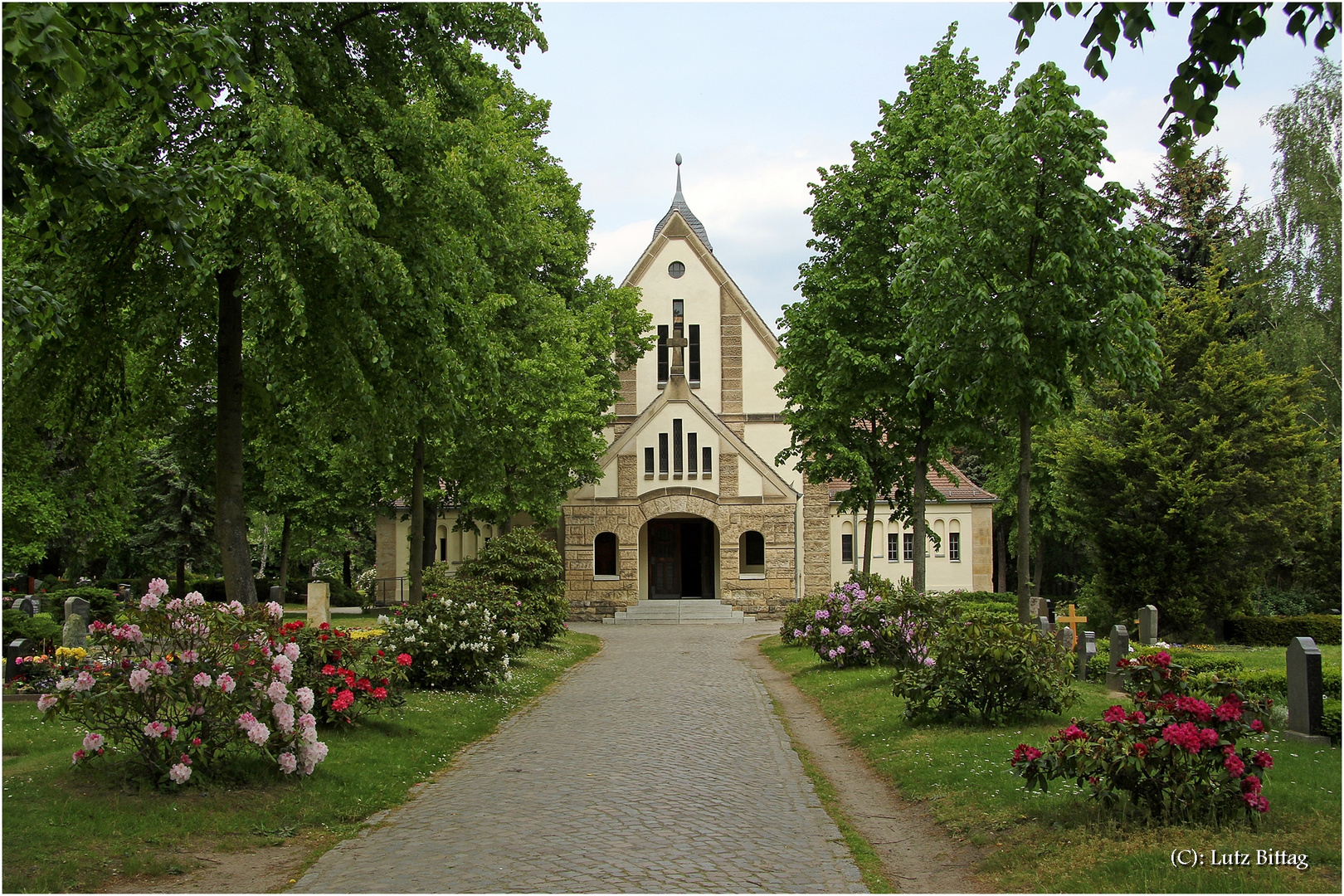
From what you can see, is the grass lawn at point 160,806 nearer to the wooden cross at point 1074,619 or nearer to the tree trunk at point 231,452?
the tree trunk at point 231,452

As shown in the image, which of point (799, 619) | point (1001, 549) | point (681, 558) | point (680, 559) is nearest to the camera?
point (799, 619)

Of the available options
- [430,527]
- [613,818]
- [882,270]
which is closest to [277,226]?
[613,818]

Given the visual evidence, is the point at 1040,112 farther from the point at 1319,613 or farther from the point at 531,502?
the point at 1319,613

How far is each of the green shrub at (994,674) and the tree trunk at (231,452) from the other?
8296mm

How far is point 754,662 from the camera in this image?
20.8 meters

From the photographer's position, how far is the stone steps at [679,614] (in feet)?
114

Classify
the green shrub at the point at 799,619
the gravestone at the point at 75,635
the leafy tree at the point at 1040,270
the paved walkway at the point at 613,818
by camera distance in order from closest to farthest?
the paved walkway at the point at 613,818 < the leafy tree at the point at 1040,270 < the gravestone at the point at 75,635 < the green shrub at the point at 799,619

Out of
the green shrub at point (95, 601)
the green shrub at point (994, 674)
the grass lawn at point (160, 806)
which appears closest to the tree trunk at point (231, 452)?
the grass lawn at point (160, 806)

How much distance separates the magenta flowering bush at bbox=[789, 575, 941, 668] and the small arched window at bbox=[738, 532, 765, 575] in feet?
59.9

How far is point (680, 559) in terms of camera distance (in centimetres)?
3847

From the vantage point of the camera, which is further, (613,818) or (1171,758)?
(613,818)

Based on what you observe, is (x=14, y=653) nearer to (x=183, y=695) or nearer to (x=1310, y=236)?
(x=183, y=695)

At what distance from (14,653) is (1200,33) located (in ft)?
54.5

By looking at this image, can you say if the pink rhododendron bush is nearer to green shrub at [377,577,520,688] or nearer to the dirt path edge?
the dirt path edge
